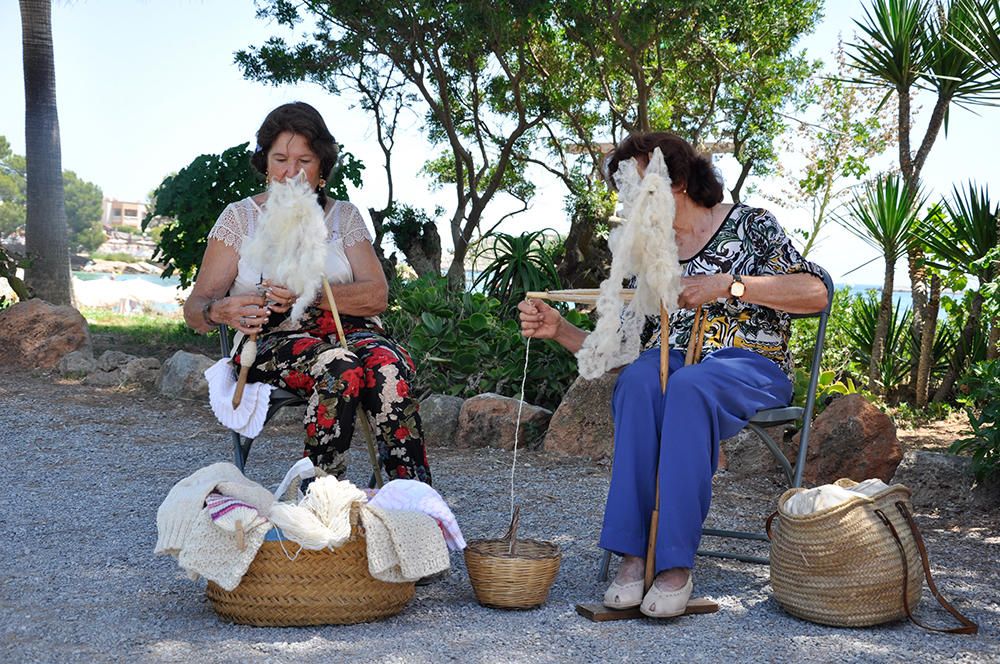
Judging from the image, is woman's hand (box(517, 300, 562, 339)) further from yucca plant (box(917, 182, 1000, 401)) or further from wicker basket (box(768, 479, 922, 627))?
yucca plant (box(917, 182, 1000, 401))

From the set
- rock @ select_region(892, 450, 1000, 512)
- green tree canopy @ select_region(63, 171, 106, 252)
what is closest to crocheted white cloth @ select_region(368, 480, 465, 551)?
rock @ select_region(892, 450, 1000, 512)

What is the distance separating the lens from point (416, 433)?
3.09m

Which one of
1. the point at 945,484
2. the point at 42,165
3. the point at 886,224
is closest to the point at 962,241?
the point at 886,224

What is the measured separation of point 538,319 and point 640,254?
18.5 inches

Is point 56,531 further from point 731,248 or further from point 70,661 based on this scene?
point 731,248

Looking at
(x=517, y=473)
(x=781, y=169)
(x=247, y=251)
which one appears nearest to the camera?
(x=247, y=251)

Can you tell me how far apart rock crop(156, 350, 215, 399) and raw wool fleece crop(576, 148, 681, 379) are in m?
4.26

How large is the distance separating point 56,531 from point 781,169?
8047mm

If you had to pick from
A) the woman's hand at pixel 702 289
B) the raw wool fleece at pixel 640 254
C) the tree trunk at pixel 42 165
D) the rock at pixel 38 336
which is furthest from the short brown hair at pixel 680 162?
the tree trunk at pixel 42 165

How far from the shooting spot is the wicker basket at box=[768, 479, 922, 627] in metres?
2.55

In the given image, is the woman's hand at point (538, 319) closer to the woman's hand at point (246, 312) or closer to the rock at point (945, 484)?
the woman's hand at point (246, 312)

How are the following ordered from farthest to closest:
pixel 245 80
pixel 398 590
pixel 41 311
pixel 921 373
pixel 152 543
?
pixel 245 80 → pixel 41 311 → pixel 921 373 → pixel 152 543 → pixel 398 590

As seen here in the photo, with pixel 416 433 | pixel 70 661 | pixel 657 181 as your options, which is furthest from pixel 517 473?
pixel 70 661

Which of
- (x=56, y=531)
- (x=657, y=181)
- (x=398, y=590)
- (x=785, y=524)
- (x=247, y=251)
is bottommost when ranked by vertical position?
(x=56, y=531)
